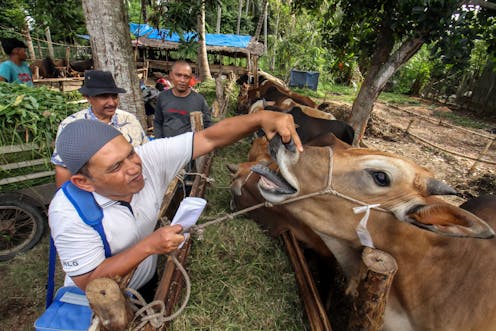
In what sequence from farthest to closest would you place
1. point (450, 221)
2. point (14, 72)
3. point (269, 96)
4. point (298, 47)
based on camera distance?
1. point (298, 47)
2. point (269, 96)
3. point (14, 72)
4. point (450, 221)

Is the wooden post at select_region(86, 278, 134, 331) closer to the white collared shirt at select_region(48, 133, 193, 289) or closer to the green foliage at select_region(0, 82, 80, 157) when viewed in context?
the white collared shirt at select_region(48, 133, 193, 289)

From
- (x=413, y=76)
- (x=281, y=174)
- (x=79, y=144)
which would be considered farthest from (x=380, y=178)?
(x=413, y=76)

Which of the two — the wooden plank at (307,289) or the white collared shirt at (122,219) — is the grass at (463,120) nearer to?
the wooden plank at (307,289)

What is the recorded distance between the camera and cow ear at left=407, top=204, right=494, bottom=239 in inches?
54.8

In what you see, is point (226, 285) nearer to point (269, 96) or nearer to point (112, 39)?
point (112, 39)

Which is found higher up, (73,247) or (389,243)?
(73,247)

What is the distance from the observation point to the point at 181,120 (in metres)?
4.19

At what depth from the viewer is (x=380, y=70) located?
4465 mm

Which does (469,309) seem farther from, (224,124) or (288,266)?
(224,124)

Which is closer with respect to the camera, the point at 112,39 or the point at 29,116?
the point at 29,116

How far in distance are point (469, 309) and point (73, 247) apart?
7.67 feet

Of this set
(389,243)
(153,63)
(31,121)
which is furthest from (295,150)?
(153,63)

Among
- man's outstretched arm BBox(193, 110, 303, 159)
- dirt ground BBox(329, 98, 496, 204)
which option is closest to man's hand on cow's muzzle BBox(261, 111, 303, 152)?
man's outstretched arm BBox(193, 110, 303, 159)

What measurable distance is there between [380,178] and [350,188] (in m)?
0.19
